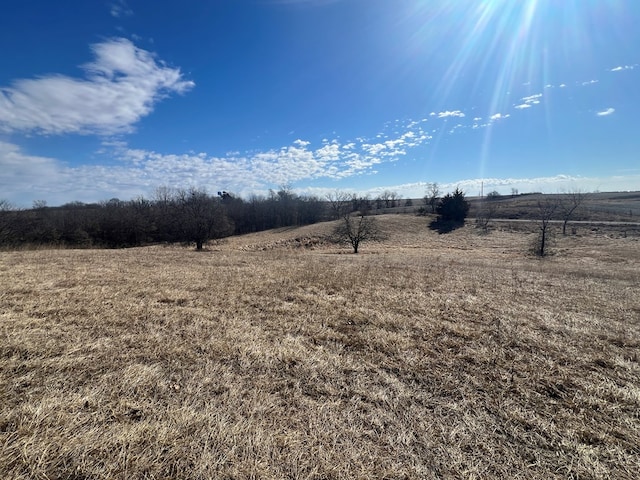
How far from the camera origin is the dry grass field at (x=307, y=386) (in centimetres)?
243

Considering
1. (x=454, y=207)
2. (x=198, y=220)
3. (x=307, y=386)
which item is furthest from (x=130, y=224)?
(x=454, y=207)

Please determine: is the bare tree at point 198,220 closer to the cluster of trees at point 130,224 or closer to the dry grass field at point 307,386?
the cluster of trees at point 130,224

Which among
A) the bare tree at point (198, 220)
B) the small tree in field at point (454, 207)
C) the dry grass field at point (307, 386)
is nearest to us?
the dry grass field at point (307, 386)

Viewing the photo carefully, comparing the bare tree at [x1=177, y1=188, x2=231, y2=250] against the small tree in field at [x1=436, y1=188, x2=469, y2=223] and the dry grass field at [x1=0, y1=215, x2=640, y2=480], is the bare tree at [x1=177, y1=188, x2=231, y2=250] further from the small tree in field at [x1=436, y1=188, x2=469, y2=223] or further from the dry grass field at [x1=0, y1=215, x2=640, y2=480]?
the small tree in field at [x1=436, y1=188, x2=469, y2=223]

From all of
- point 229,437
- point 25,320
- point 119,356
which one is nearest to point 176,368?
point 119,356

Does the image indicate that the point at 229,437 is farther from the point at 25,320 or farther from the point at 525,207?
the point at 525,207

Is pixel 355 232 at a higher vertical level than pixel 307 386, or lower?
lower

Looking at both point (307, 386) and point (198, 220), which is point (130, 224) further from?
point (307, 386)

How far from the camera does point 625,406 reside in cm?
338

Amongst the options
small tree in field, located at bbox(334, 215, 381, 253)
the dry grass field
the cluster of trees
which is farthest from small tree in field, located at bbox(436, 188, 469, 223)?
the dry grass field

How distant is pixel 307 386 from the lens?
3582mm

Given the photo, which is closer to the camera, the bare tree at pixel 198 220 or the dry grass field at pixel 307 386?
the dry grass field at pixel 307 386

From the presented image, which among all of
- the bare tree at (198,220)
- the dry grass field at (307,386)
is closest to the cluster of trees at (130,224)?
the bare tree at (198,220)

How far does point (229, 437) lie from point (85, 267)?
35.4 ft
